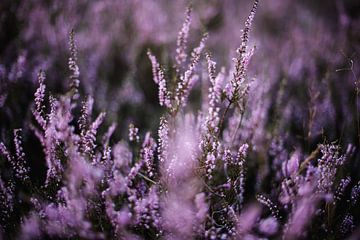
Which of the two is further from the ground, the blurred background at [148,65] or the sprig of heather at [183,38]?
the blurred background at [148,65]

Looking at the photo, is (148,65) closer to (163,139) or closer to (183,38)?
(183,38)

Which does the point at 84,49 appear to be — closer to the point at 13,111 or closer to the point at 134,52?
the point at 134,52

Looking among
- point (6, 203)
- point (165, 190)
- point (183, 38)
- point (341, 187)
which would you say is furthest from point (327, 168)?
point (6, 203)

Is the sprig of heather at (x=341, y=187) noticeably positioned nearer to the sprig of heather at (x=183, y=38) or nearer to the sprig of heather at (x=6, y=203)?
the sprig of heather at (x=183, y=38)

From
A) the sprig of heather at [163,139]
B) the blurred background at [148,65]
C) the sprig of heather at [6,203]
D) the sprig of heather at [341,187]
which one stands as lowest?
the sprig of heather at [341,187]

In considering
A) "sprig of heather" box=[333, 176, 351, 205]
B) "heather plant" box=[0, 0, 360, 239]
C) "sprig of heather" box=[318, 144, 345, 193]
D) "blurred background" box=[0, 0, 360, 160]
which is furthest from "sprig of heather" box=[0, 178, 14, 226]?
"sprig of heather" box=[333, 176, 351, 205]

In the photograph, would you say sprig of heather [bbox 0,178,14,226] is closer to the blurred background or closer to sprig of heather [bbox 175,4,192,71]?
the blurred background

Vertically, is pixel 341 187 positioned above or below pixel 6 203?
below

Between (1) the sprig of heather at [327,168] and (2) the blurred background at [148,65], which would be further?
(2) the blurred background at [148,65]

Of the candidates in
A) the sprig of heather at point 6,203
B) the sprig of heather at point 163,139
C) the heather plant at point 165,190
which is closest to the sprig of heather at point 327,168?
the heather plant at point 165,190

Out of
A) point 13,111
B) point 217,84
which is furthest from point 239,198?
point 13,111
